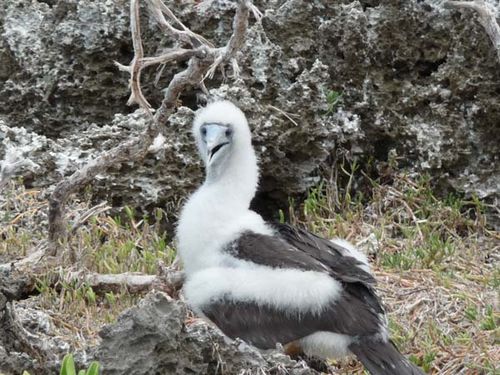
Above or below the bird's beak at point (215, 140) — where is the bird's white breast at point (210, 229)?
below

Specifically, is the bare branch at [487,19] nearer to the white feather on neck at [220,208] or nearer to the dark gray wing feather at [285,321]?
the white feather on neck at [220,208]

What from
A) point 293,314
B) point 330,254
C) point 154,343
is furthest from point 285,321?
point 154,343

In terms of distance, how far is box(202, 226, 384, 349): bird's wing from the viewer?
456 cm

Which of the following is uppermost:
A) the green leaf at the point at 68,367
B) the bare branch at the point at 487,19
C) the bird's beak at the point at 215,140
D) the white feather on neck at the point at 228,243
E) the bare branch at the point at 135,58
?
the bare branch at the point at 487,19

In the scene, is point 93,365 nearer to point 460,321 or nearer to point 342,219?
point 460,321

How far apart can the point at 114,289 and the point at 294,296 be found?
1257mm

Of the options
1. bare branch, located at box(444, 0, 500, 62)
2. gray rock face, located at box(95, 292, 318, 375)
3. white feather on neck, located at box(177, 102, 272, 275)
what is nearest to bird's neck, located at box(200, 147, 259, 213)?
white feather on neck, located at box(177, 102, 272, 275)

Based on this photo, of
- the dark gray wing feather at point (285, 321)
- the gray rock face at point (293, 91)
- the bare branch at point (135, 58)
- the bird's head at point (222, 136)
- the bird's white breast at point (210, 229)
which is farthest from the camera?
the gray rock face at point (293, 91)

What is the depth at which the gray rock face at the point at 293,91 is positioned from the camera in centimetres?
631

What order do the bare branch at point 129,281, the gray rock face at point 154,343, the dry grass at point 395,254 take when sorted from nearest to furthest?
the gray rock face at point 154,343, the dry grass at point 395,254, the bare branch at point 129,281

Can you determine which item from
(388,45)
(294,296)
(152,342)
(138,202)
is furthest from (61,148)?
(152,342)

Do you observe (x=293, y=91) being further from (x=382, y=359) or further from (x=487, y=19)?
(x=382, y=359)

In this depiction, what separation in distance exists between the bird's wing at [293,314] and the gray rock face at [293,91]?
166cm

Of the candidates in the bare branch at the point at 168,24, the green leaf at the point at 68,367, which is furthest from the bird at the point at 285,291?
the green leaf at the point at 68,367
